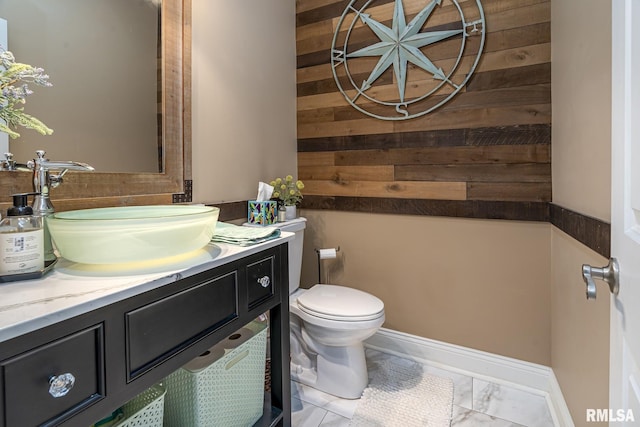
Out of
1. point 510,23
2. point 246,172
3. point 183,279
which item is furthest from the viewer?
point 246,172

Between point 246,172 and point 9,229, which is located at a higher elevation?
point 246,172

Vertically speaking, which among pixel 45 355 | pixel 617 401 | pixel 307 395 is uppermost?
pixel 45 355

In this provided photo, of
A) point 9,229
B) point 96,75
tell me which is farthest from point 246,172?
point 9,229

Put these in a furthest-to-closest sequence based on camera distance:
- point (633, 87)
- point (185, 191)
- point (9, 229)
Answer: point (185, 191), point (9, 229), point (633, 87)

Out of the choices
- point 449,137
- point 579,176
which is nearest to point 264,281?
point 579,176

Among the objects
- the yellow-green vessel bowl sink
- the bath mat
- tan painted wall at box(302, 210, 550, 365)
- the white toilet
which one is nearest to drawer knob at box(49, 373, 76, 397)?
the yellow-green vessel bowl sink

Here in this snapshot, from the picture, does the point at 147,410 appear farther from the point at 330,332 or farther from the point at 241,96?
the point at 241,96

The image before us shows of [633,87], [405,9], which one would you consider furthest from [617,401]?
[405,9]

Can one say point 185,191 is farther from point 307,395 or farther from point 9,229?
point 307,395

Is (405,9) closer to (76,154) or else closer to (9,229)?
(76,154)

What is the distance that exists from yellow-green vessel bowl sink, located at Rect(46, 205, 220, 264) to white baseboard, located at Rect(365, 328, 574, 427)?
1.58 meters

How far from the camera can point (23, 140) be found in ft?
3.36

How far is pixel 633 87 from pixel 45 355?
113cm

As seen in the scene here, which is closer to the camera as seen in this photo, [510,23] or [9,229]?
[9,229]
